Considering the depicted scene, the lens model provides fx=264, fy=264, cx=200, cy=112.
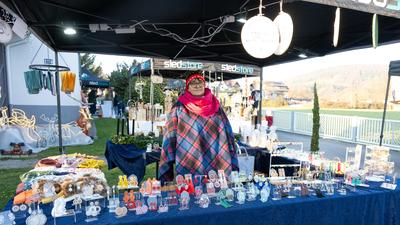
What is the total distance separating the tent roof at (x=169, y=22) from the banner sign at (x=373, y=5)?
0.95 metres

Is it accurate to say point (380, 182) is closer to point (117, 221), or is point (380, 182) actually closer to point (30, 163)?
point (117, 221)

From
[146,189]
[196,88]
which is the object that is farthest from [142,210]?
[196,88]

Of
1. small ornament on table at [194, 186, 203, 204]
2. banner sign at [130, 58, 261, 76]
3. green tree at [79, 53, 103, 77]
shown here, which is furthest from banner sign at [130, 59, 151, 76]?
green tree at [79, 53, 103, 77]

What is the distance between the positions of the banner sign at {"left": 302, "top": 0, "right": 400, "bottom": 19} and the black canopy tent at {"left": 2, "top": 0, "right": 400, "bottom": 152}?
1.93 ft

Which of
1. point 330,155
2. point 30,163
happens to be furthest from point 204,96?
point 330,155

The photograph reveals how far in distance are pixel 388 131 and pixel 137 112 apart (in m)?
7.47

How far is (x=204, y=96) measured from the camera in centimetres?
204

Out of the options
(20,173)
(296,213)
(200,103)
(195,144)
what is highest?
(200,103)

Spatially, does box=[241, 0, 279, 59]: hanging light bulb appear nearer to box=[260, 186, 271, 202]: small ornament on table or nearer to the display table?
box=[260, 186, 271, 202]: small ornament on table

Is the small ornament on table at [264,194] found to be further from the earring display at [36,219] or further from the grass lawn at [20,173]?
the grass lawn at [20,173]

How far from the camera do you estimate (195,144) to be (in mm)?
1956

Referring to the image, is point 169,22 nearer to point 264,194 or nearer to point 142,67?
point 264,194

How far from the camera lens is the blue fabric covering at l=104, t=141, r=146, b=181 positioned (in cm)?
345

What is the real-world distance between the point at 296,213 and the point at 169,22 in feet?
7.92
